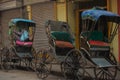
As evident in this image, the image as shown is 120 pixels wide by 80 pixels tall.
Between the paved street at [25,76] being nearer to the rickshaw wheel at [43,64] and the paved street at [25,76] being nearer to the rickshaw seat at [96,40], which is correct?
the rickshaw wheel at [43,64]

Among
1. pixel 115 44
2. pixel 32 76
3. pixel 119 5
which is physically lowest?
pixel 32 76

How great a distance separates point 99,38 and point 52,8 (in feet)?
22.8

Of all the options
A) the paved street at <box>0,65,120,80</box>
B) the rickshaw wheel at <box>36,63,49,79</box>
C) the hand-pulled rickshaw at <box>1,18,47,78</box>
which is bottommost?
the paved street at <box>0,65,120,80</box>

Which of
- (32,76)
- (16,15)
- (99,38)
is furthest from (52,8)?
(99,38)

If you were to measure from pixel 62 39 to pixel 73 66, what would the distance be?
5.24 ft

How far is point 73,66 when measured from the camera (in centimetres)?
1228

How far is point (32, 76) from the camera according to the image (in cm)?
1433

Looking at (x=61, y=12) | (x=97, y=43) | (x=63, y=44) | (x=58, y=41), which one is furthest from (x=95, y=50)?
Answer: (x=61, y=12)

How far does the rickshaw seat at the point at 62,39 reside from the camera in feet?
43.6

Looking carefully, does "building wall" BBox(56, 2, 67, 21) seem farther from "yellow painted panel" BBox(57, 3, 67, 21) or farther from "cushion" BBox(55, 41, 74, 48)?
"cushion" BBox(55, 41, 74, 48)

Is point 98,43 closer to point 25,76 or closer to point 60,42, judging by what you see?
point 60,42

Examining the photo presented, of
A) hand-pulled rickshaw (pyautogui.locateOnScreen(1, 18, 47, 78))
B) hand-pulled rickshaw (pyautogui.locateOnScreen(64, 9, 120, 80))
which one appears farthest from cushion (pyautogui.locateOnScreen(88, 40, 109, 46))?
hand-pulled rickshaw (pyautogui.locateOnScreen(1, 18, 47, 78))

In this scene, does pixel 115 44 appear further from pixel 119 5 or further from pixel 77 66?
pixel 77 66

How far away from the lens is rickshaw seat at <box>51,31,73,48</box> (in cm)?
1328
